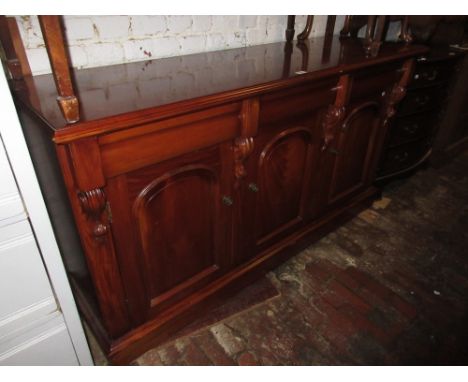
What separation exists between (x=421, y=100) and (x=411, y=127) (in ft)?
0.64

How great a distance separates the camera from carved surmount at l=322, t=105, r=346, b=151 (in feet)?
5.09

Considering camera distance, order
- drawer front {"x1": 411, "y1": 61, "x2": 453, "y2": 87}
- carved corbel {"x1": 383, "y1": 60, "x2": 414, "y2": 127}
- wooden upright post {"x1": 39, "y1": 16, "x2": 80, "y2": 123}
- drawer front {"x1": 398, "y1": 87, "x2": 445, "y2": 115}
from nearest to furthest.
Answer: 1. wooden upright post {"x1": 39, "y1": 16, "x2": 80, "y2": 123}
2. carved corbel {"x1": 383, "y1": 60, "x2": 414, "y2": 127}
3. drawer front {"x1": 411, "y1": 61, "x2": 453, "y2": 87}
4. drawer front {"x1": 398, "y1": 87, "x2": 445, "y2": 115}

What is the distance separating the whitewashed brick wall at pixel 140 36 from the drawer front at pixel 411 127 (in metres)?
1.12

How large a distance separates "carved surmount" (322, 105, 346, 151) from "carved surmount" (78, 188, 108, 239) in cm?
107

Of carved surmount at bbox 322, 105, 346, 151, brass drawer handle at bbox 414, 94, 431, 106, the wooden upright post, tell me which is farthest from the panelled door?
brass drawer handle at bbox 414, 94, 431, 106

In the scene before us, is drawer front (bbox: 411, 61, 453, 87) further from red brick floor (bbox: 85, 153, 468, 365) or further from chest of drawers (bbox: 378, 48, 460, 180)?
red brick floor (bbox: 85, 153, 468, 365)

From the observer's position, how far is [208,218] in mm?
1338

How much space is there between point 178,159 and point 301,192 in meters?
0.83

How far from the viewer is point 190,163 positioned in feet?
3.75

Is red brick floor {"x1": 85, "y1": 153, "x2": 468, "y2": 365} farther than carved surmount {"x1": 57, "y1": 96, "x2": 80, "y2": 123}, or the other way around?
red brick floor {"x1": 85, "y1": 153, "x2": 468, "y2": 365}

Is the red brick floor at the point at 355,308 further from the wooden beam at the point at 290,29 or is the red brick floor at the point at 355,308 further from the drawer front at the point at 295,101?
the wooden beam at the point at 290,29

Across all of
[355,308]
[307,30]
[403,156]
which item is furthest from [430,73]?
[355,308]
